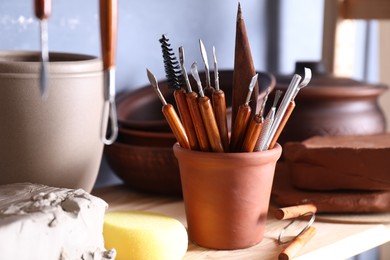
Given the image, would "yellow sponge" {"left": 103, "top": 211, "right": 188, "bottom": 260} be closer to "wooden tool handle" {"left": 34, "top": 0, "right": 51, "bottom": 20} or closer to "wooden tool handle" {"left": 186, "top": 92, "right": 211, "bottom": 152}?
"wooden tool handle" {"left": 186, "top": 92, "right": 211, "bottom": 152}

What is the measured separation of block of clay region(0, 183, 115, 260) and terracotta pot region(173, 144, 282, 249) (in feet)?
0.41

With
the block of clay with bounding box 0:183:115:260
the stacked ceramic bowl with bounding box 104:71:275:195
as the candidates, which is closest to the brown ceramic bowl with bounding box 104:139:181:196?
the stacked ceramic bowl with bounding box 104:71:275:195

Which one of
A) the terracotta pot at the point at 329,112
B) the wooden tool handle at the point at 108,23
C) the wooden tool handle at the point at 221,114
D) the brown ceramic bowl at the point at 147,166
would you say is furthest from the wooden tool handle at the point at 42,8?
the terracotta pot at the point at 329,112

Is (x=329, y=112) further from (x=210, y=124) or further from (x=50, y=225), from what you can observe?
(x=50, y=225)

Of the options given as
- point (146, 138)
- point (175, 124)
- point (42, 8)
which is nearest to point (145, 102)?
point (146, 138)

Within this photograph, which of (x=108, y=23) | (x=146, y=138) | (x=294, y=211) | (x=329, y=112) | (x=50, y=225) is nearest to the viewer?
(x=50, y=225)

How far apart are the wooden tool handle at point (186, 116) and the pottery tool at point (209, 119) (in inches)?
0.8

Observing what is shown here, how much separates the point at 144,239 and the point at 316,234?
22 cm

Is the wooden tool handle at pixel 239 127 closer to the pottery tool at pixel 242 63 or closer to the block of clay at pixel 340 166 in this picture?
the pottery tool at pixel 242 63

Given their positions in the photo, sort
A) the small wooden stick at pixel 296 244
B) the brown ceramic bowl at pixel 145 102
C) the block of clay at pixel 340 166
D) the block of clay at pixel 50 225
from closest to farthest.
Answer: the block of clay at pixel 50 225, the small wooden stick at pixel 296 244, the block of clay at pixel 340 166, the brown ceramic bowl at pixel 145 102

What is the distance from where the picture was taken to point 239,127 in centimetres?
67

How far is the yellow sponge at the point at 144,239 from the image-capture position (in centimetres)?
61

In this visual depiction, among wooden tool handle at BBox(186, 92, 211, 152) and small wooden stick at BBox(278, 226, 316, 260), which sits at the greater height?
wooden tool handle at BBox(186, 92, 211, 152)

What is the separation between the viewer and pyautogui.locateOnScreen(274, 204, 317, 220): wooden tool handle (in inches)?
28.4
